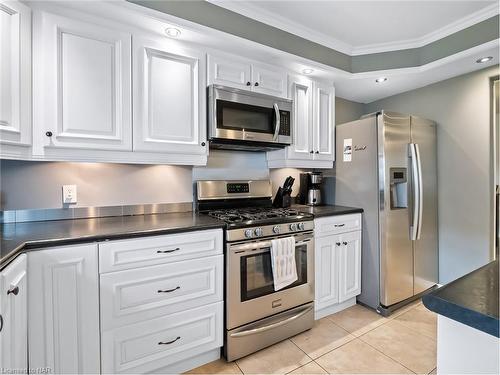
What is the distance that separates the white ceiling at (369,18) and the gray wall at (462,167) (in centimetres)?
62

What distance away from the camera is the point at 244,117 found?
2092mm

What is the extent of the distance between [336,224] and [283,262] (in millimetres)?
711

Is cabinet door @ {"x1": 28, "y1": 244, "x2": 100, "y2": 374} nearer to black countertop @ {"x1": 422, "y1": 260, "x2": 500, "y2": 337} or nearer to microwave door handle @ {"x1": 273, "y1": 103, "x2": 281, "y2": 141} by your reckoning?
black countertop @ {"x1": 422, "y1": 260, "x2": 500, "y2": 337}

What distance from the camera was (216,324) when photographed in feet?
5.56

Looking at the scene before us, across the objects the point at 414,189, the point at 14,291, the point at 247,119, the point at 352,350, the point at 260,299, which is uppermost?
the point at 247,119

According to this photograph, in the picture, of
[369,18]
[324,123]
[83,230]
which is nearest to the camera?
[83,230]

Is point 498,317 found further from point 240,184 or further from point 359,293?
point 359,293

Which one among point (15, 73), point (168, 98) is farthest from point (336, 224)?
point (15, 73)

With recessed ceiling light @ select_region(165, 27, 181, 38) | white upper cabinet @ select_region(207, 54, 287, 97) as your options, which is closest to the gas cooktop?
white upper cabinet @ select_region(207, 54, 287, 97)

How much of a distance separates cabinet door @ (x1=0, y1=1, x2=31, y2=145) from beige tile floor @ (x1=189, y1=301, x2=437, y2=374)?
1.78 meters

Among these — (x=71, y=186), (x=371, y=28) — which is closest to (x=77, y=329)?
(x=71, y=186)

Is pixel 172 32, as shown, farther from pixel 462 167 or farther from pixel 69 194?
pixel 462 167

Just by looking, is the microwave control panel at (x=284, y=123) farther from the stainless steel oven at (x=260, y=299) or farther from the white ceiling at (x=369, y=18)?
the stainless steel oven at (x=260, y=299)

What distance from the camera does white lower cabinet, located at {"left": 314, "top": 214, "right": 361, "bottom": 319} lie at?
86.6 inches
